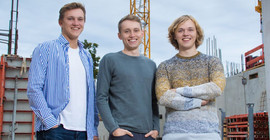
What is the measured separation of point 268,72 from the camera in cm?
506

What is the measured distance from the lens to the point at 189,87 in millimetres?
2479

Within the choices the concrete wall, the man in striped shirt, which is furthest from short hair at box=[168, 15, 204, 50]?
the concrete wall

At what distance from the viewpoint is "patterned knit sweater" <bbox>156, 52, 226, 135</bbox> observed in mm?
2434

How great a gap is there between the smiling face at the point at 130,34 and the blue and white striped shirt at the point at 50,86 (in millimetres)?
438

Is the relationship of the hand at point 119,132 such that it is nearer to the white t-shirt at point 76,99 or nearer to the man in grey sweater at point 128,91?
the man in grey sweater at point 128,91

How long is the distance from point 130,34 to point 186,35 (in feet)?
1.61

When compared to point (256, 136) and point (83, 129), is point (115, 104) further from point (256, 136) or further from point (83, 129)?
point (256, 136)

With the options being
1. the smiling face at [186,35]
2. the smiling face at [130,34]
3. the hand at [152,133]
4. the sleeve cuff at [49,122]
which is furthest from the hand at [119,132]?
the smiling face at [186,35]

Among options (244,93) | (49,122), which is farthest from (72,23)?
(244,93)

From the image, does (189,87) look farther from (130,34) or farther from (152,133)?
(130,34)

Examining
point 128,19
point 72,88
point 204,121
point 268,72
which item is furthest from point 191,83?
point 268,72

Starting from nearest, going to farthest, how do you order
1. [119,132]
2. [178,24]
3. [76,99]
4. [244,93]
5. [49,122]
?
[49,122]
[119,132]
[76,99]
[178,24]
[244,93]

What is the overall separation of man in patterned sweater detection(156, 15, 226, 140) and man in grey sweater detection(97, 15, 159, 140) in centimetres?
16

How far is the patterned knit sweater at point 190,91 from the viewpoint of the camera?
2434mm
